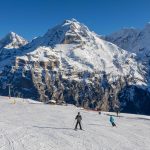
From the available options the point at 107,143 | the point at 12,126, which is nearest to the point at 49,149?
the point at 107,143

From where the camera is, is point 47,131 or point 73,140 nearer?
point 73,140

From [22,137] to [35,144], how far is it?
3.94 metres

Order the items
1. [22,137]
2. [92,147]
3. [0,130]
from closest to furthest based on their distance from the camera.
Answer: [92,147], [22,137], [0,130]

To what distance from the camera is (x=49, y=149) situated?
3331 cm

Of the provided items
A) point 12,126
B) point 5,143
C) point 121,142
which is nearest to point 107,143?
point 121,142

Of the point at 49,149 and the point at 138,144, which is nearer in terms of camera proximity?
the point at 49,149

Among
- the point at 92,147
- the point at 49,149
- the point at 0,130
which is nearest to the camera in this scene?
the point at 49,149

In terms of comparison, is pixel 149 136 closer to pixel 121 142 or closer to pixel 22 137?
pixel 121 142

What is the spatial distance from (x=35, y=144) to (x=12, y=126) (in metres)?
12.1

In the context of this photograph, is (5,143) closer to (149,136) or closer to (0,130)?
(0,130)

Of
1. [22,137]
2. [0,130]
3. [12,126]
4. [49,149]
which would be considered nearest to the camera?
[49,149]

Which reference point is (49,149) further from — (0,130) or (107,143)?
(0,130)

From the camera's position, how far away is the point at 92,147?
36.0 m

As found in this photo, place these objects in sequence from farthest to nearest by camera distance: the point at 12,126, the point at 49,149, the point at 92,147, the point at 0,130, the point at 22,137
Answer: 1. the point at 12,126
2. the point at 0,130
3. the point at 22,137
4. the point at 92,147
5. the point at 49,149
